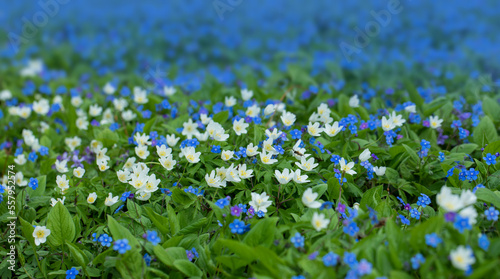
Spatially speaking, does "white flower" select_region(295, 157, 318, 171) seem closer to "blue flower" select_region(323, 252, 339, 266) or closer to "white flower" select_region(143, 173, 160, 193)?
"blue flower" select_region(323, 252, 339, 266)

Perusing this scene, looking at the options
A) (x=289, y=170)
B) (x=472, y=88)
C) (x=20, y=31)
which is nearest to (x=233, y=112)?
(x=289, y=170)

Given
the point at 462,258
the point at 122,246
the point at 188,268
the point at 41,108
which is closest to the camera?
the point at 462,258

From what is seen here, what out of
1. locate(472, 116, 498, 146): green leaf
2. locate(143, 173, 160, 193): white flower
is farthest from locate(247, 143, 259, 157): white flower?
locate(472, 116, 498, 146): green leaf

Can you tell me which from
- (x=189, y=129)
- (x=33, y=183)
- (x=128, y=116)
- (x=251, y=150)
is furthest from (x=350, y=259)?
(x=128, y=116)

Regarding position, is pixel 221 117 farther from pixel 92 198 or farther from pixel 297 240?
pixel 297 240

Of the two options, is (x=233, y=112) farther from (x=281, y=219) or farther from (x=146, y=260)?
(x=146, y=260)
